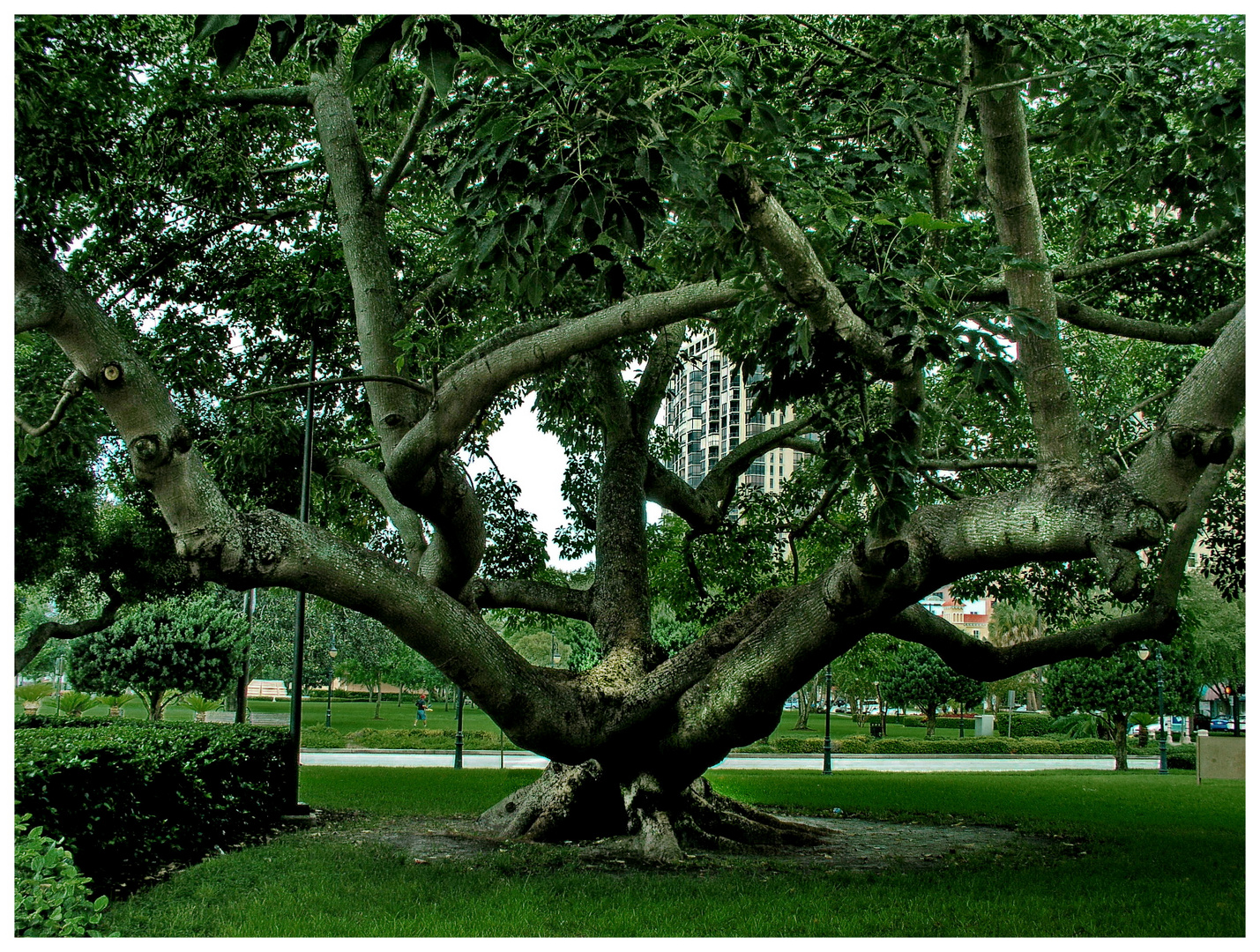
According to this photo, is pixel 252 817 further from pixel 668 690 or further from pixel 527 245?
pixel 527 245

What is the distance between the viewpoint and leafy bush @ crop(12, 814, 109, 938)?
398 centimetres

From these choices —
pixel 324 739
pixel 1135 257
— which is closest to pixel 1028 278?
pixel 1135 257

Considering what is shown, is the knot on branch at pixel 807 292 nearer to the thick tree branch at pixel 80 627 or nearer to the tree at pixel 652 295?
the tree at pixel 652 295

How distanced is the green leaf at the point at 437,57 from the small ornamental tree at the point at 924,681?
102ft

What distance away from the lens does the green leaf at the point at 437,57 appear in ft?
7.98

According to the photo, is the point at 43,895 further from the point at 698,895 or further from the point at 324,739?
the point at 324,739

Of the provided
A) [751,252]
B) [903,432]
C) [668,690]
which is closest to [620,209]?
[751,252]

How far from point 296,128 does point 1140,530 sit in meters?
8.67

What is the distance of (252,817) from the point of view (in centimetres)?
905

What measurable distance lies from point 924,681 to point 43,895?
32341 millimetres

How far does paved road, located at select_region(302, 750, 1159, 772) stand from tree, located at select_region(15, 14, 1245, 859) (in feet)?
40.5

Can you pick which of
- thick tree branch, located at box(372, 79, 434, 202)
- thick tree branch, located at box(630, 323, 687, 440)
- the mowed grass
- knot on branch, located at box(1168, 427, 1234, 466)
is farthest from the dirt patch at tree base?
thick tree branch, located at box(372, 79, 434, 202)

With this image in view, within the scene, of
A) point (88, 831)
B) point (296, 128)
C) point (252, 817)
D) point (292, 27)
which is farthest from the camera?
point (296, 128)

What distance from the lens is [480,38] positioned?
2523mm
